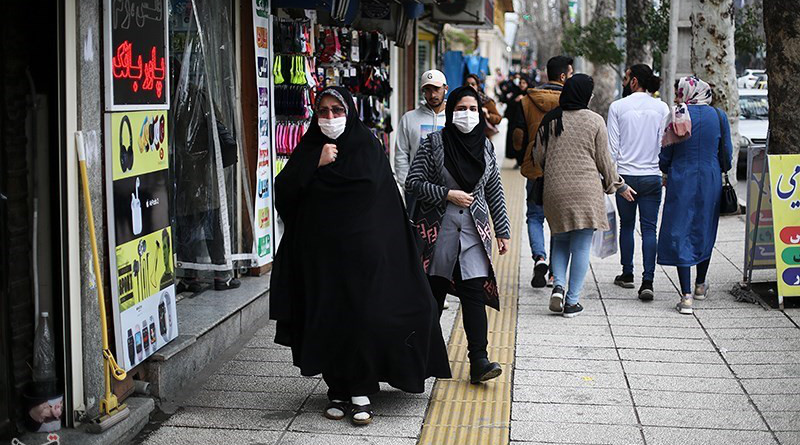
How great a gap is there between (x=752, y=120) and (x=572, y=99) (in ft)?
45.4

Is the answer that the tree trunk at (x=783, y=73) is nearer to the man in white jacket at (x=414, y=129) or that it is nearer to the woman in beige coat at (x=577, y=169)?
the woman in beige coat at (x=577, y=169)

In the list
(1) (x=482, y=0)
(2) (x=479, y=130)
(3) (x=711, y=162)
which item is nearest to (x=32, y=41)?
(2) (x=479, y=130)

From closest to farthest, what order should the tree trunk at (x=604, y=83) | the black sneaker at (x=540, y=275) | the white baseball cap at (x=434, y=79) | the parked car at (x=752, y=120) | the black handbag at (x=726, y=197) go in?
the white baseball cap at (x=434, y=79)
the black handbag at (x=726, y=197)
the black sneaker at (x=540, y=275)
the parked car at (x=752, y=120)
the tree trunk at (x=604, y=83)

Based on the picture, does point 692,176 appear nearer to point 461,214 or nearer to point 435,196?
point 461,214

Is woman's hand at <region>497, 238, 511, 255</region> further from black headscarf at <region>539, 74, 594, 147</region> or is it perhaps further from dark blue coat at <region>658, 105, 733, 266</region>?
dark blue coat at <region>658, 105, 733, 266</region>

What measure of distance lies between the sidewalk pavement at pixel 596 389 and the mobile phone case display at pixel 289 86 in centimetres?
163

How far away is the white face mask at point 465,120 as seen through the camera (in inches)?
243

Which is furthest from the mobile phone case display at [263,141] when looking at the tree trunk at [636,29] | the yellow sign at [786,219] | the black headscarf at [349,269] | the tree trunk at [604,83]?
the tree trunk at [604,83]

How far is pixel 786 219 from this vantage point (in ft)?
27.2

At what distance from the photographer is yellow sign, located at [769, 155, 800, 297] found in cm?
821

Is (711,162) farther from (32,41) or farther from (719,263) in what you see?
(32,41)

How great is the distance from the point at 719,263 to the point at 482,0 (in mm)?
6467

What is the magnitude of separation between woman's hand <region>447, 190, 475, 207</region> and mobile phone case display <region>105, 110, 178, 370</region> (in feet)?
5.09

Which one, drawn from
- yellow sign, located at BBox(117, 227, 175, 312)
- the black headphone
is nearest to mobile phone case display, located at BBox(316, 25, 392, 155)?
yellow sign, located at BBox(117, 227, 175, 312)
